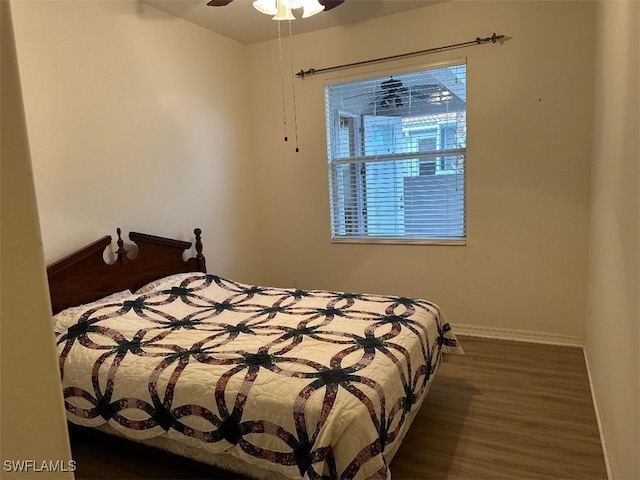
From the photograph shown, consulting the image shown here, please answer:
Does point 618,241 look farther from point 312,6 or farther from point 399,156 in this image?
point 399,156

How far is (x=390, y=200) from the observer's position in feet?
13.3

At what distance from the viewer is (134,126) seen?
10.7 feet

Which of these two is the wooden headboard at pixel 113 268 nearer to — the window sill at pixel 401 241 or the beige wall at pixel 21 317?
the window sill at pixel 401 241

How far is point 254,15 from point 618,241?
313 cm

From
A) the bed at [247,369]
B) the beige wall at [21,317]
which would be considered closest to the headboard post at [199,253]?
the bed at [247,369]

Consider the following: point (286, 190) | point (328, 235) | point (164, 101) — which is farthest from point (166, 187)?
point (328, 235)

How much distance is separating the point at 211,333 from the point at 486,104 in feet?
8.91

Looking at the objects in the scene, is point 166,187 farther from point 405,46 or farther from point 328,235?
point 405,46

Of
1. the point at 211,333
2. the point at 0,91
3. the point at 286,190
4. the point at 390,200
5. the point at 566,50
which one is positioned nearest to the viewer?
the point at 0,91

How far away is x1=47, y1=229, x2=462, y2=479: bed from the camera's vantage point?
1.67 metres

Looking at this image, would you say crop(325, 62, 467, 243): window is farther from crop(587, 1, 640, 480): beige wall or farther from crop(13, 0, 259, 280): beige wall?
crop(587, 1, 640, 480): beige wall

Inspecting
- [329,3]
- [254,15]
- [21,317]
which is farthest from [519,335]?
[21,317]

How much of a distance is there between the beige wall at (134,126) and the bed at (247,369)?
1.24 ft

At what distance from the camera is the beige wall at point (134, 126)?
2.69 metres
